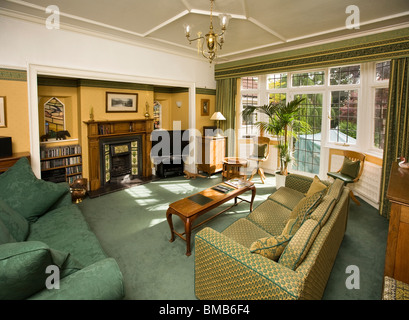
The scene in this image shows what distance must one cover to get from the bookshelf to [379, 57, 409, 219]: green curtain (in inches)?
225

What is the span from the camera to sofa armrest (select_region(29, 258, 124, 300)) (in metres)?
1.30

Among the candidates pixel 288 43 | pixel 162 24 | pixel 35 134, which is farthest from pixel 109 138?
pixel 288 43

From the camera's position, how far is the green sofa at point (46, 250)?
1199 mm

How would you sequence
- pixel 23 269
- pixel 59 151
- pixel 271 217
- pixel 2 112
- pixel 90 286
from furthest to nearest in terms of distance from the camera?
1. pixel 59 151
2. pixel 2 112
3. pixel 271 217
4. pixel 90 286
5. pixel 23 269

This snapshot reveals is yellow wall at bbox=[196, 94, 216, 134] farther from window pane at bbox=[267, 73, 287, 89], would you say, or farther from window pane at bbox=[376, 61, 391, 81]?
window pane at bbox=[376, 61, 391, 81]

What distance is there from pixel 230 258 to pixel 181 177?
14.8 ft

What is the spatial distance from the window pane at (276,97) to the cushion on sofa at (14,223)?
563 cm

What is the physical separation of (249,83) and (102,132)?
13.1ft

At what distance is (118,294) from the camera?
1.42m

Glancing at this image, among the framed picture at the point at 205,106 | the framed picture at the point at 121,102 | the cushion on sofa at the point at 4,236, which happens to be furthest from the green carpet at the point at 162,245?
the framed picture at the point at 205,106

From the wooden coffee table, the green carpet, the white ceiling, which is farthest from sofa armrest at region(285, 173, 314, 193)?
the white ceiling

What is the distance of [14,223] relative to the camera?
83.4 inches

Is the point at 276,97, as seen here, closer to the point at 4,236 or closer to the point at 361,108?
the point at 361,108

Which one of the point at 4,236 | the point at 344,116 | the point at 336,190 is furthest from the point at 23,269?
the point at 344,116
